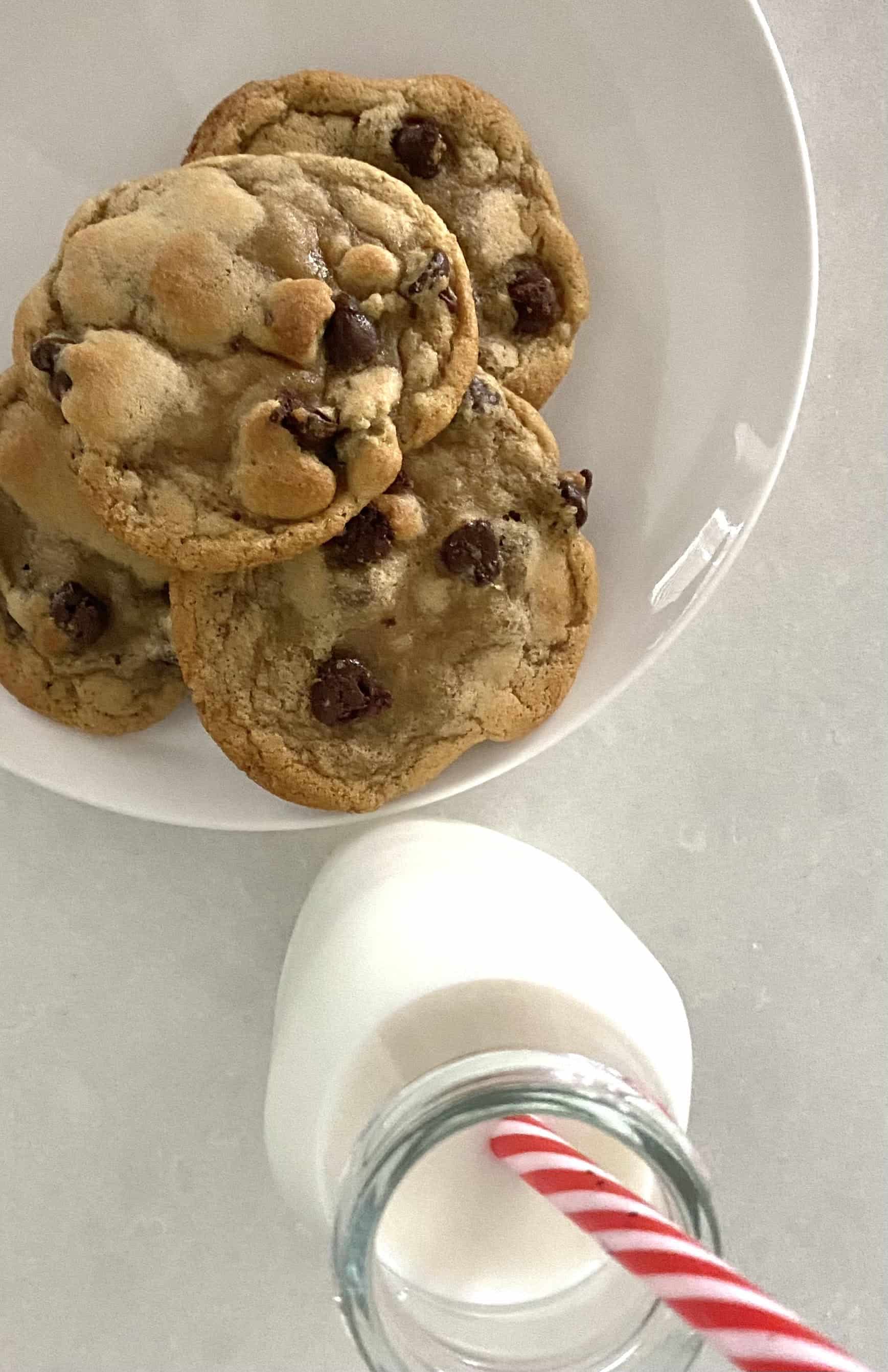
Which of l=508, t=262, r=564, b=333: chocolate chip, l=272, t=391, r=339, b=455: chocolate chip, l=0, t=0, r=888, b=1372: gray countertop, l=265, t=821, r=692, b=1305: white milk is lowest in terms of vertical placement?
l=0, t=0, r=888, b=1372: gray countertop

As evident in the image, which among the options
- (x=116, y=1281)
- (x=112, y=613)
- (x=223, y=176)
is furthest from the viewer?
(x=116, y=1281)

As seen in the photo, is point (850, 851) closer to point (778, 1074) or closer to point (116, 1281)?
point (778, 1074)

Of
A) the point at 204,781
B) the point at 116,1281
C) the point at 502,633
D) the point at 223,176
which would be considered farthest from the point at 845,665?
the point at 116,1281

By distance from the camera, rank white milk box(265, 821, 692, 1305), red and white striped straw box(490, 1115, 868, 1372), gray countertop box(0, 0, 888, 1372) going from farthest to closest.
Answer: gray countertop box(0, 0, 888, 1372) → white milk box(265, 821, 692, 1305) → red and white striped straw box(490, 1115, 868, 1372)

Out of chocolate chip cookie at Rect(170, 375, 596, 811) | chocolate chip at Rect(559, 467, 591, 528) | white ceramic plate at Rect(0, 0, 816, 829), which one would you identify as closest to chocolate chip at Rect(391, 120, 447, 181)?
white ceramic plate at Rect(0, 0, 816, 829)

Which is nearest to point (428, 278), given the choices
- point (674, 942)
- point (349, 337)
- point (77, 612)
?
point (349, 337)

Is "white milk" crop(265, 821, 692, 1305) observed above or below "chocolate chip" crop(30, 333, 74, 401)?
below

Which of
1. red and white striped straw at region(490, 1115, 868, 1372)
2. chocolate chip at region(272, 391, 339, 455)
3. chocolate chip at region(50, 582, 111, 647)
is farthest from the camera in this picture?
chocolate chip at region(50, 582, 111, 647)

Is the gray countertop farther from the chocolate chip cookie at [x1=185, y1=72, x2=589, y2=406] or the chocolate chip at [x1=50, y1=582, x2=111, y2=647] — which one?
the chocolate chip cookie at [x1=185, y1=72, x2=589, y2=406]
